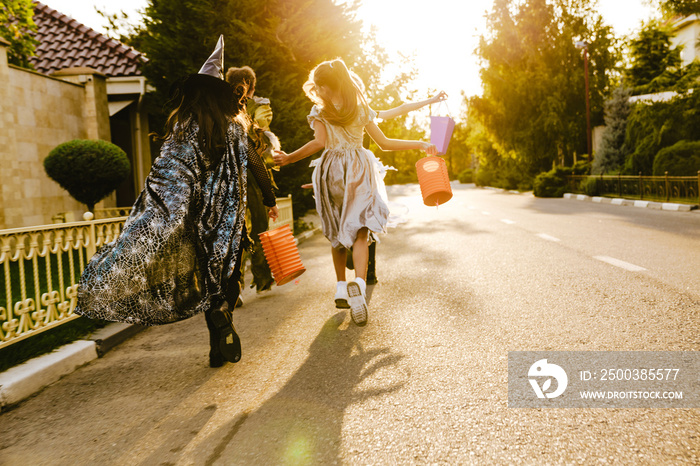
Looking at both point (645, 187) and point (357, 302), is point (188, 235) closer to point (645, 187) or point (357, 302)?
point (357, 302)

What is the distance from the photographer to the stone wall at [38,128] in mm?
9539

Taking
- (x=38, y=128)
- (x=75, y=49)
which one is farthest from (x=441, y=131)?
(x=75, y=49)

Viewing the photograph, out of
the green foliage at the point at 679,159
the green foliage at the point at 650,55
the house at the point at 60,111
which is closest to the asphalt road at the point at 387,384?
the house at the point at 60,111

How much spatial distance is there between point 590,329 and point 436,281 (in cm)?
220

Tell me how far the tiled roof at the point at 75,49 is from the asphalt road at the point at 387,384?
10.8 metres

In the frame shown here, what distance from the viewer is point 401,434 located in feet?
7.83

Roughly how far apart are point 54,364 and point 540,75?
31863 millimetres

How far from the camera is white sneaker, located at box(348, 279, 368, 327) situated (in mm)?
3891

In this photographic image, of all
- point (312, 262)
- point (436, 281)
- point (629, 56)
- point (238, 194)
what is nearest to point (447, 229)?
point (312, 262)

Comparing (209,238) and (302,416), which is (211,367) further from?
(302,416)

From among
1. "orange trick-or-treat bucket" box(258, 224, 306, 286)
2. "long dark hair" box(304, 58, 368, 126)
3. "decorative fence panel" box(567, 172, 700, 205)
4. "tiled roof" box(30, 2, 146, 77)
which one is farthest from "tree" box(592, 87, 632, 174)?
"orange trick-or-treat bucket" box(258, 224, 306, 286)

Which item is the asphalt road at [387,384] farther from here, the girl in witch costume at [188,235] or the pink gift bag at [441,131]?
the pink gift bag at [441,131]

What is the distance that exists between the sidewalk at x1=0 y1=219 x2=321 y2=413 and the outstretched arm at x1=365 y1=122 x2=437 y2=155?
8.62 ft

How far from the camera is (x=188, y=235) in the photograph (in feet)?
11.0
